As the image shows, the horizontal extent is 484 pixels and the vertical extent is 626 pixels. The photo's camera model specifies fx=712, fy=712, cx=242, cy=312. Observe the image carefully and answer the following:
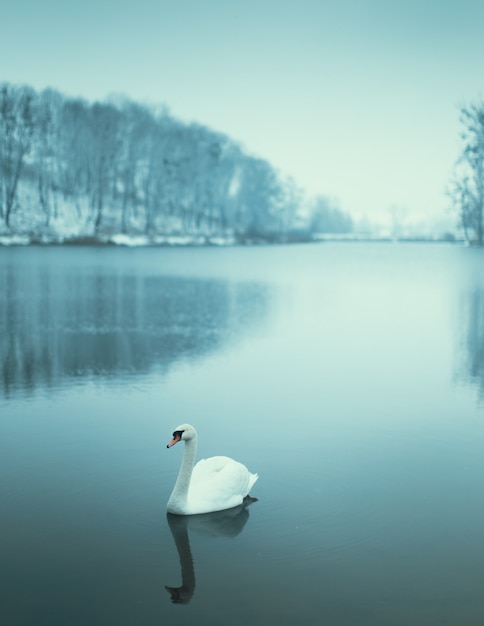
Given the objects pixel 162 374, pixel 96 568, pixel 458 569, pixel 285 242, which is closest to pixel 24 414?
pixel 162 374

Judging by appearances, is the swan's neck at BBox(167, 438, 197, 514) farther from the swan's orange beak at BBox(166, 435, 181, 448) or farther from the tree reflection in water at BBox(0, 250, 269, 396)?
the tree reflection in water at BBox(0, 250, 269, 396)

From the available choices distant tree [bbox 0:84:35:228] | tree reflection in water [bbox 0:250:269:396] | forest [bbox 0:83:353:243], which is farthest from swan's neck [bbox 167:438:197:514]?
distant tree [bbox 0:84:35:228]

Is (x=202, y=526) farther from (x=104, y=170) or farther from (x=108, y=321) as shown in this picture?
(x=104, y=170)

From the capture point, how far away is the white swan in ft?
21.6

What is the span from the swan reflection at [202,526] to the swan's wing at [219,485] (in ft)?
0.27

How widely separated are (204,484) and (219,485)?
0.52 feet

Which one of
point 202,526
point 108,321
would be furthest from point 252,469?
point 108,321

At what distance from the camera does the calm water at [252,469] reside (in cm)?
529

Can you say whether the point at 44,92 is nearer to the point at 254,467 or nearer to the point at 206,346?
the point at 206,346

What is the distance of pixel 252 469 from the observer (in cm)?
791

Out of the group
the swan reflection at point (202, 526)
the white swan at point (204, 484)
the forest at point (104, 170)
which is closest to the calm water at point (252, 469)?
the swan reflection at point (202, 526)

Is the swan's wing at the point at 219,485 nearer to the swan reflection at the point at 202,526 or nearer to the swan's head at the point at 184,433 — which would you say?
the swan reflection at the point at 202,526

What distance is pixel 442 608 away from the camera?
5188mm

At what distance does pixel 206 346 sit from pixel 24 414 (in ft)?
22.0
